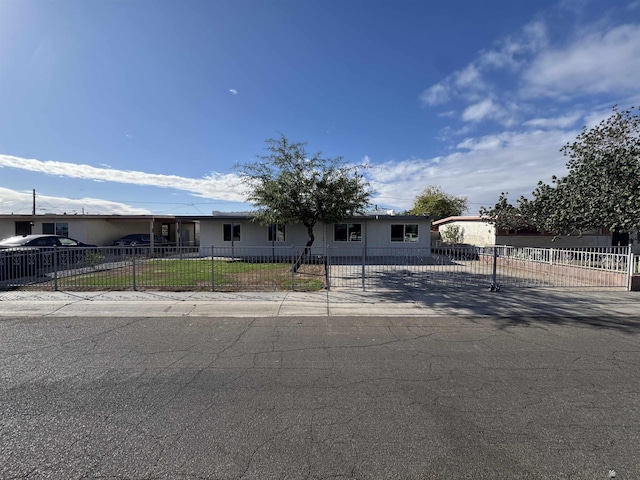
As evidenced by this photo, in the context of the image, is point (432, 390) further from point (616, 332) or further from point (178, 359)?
point (616, 332)

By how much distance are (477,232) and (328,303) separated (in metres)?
18.9

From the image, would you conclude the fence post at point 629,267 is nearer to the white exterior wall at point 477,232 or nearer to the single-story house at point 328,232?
the single-story house at point 328,232

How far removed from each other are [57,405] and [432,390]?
390 cm

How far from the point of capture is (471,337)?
5395 millimetres

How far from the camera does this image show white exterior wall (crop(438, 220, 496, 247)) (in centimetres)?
2103

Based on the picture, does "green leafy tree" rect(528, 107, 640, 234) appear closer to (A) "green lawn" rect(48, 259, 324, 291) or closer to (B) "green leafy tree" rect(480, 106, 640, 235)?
(B) "green leafy tree" rect(480, 106, 640, 235)

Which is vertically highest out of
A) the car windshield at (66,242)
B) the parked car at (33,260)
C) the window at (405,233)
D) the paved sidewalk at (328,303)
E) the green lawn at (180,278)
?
the window at (405,233)

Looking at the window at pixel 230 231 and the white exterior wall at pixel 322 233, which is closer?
the white exterior wall at pixel 322 233

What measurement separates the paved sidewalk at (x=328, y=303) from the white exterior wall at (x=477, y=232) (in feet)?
40.5

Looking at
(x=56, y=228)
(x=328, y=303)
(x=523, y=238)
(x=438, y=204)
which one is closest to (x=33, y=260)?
(x=328, y=303)

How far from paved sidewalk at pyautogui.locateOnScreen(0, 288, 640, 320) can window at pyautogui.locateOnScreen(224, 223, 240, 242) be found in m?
11.5

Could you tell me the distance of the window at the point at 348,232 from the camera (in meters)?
19.8

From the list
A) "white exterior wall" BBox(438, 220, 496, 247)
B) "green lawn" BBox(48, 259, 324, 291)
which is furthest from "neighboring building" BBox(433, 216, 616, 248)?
"green lawn" BBox(48, 259, 324, 291)

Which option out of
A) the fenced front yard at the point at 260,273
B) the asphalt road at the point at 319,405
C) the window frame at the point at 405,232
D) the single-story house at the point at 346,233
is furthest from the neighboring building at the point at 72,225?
the asphalt road at the point at 319,405
